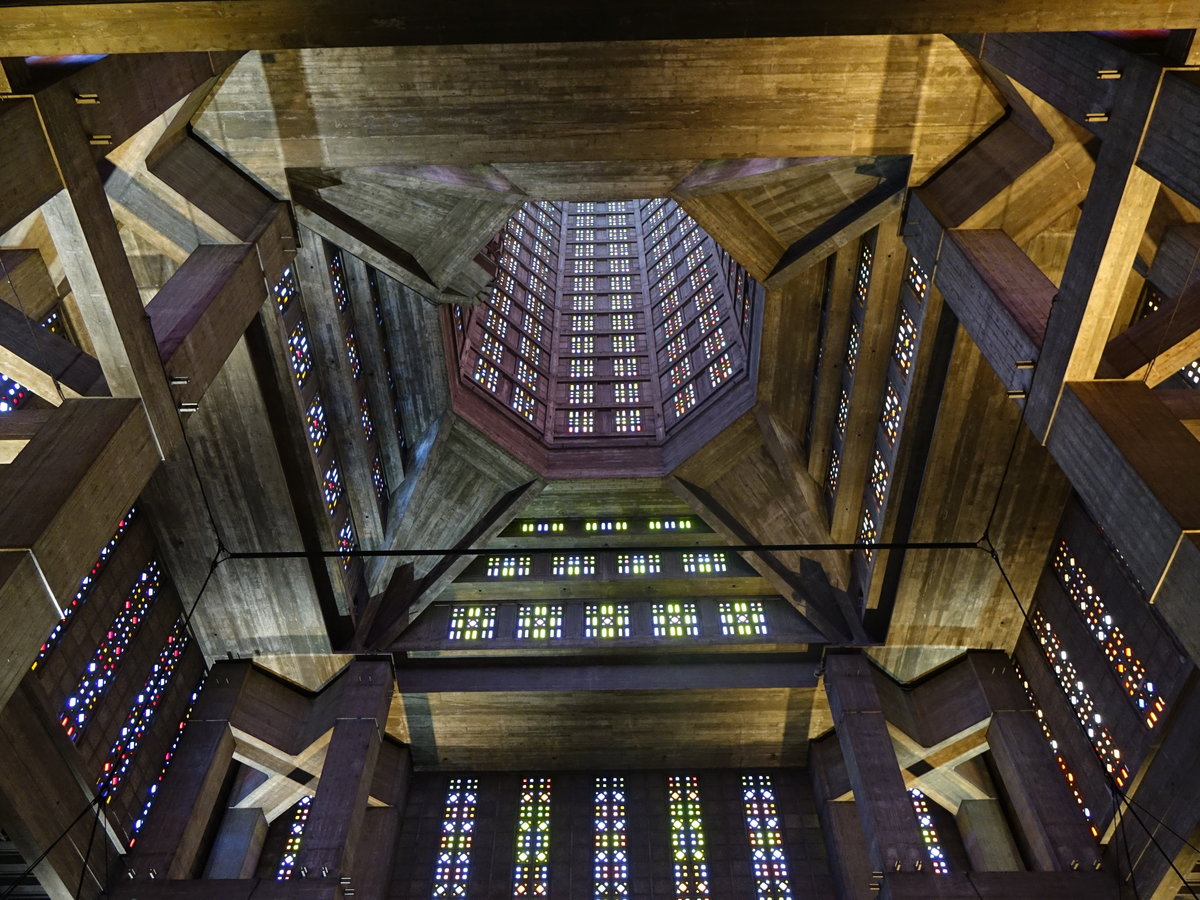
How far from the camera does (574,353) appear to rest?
25078mm

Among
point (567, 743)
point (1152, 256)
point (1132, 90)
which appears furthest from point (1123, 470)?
point (567, 743)

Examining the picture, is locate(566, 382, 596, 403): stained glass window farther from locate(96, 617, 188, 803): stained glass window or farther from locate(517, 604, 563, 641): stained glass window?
locate(96, 617, 188, 803): stained glass window

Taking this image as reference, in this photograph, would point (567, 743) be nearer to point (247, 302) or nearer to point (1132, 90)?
point (247, 302)

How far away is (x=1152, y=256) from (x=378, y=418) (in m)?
14.3

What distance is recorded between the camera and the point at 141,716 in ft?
48.6

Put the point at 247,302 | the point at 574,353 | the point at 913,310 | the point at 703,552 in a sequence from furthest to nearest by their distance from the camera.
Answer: the point at 574,353 → the point at 703,552 → the point at 913,310 → the point at 247,302

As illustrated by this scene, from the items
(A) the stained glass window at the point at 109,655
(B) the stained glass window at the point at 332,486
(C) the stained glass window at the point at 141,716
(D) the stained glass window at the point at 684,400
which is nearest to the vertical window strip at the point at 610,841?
(B) the stained glass window at the point at 332,486

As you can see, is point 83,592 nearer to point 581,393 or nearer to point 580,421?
point 580,421

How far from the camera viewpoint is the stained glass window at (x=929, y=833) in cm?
1727

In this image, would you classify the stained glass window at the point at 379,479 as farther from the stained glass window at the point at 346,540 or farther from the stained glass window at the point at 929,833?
the stained glass window at the point at 929,833

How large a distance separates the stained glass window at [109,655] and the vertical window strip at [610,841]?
9882mm

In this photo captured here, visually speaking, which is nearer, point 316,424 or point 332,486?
point 316,424

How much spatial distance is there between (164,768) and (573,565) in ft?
30.6

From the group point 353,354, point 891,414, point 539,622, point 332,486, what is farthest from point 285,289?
point 891,414
